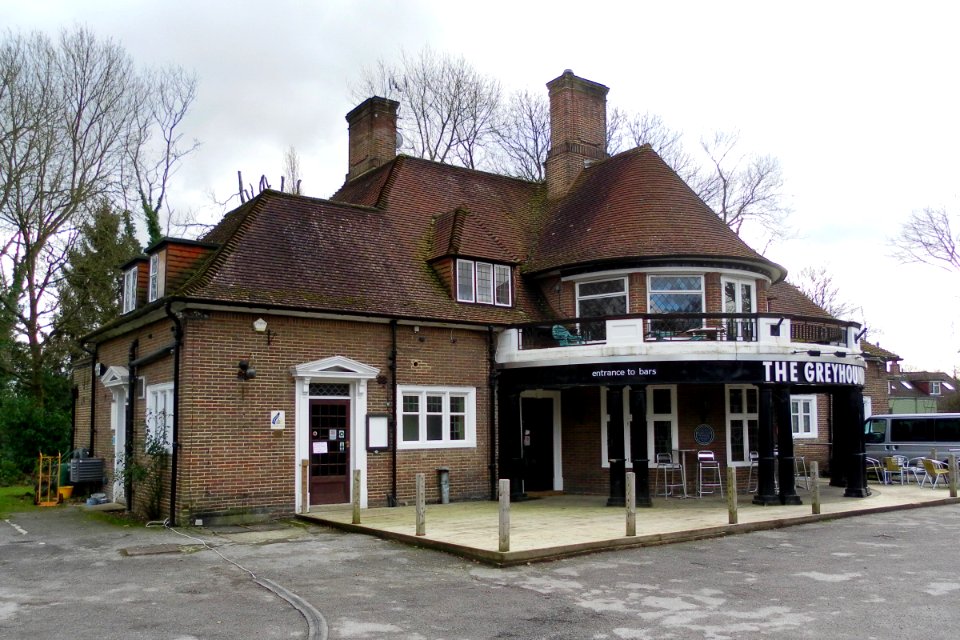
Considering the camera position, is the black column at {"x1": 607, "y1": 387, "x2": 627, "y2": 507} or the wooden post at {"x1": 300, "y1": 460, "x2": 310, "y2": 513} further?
the black column at {"x1": 607, "y1": 387, "x2": 627, "y2": 507}

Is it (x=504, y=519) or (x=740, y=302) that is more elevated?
(x=740, y=302)

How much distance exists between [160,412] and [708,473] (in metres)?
11.3

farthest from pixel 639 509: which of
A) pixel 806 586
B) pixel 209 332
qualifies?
pixel 209 332

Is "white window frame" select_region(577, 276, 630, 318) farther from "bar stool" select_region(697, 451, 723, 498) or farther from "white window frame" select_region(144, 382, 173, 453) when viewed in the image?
"white window frame" select_region(144, 382, 173, 453)

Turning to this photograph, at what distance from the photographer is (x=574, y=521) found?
543 inches

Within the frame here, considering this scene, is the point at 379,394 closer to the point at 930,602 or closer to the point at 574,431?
the point at 574,431

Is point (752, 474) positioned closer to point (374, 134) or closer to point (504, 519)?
point (504, 519)

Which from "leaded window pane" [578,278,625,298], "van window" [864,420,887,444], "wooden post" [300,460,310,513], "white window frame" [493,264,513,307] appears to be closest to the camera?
"wooden post" [300,460,310,513]

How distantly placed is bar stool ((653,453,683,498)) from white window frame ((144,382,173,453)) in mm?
9901

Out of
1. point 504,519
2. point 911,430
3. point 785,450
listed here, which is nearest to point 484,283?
point 785,450

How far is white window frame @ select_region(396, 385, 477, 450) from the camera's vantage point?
1642 centimetres

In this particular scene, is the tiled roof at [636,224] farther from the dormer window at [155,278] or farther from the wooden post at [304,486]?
the dormer window at [155,278]

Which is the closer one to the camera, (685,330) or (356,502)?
(356,502)

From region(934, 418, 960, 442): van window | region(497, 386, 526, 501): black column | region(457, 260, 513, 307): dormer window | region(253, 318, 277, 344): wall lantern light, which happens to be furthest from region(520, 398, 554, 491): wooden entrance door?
region(934, 418, 960, 442): van window
